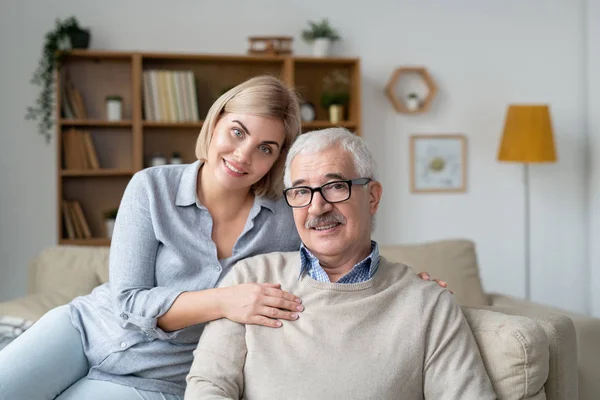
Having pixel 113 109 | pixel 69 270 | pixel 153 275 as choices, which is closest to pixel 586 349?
pixel 153 275

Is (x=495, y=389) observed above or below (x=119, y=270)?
below

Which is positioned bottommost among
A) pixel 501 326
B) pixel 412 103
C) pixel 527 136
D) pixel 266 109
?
pixel 501 326

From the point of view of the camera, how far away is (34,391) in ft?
5.62

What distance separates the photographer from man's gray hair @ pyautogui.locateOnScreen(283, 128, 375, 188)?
5.78 ft

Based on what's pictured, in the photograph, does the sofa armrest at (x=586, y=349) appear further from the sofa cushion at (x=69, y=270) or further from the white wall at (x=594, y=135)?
the white wall at (x=594, y=135)

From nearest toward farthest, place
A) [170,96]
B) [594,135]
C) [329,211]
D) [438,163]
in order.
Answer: [329,211] < [170,96] < [438,163] < [594,135]

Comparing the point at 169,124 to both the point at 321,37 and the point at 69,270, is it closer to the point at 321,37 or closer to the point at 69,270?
the point at 321,37

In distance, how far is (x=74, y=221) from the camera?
14.3 feet

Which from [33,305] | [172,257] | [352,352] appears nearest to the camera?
[352,352]

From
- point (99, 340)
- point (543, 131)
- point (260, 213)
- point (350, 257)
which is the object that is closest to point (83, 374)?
point (99, 340)

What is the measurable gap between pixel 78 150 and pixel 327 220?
3.00 metres

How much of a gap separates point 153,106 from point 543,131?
2.59 metres

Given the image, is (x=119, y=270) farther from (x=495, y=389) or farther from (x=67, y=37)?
(x=67, y=37)

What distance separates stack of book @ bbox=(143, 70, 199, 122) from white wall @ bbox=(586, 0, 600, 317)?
291 cm
